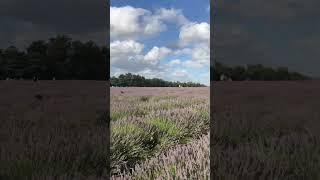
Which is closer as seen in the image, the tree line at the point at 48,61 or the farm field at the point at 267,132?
the farm field at the point at 267,132

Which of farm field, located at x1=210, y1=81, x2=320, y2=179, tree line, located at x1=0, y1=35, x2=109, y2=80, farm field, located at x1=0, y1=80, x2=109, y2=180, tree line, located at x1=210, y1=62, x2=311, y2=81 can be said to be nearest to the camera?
farm field, located at x1=0, y1=80, x2=109, y2=180

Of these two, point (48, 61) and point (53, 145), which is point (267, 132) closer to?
point (53, 145)

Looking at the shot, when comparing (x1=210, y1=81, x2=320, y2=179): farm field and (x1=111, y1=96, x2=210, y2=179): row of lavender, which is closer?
(x1=111, y1=96, x2=210, y2=179): row of lavender

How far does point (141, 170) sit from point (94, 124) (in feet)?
6.13

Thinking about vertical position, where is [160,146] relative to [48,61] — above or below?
below

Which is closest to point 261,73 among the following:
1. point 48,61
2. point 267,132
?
point 267,132

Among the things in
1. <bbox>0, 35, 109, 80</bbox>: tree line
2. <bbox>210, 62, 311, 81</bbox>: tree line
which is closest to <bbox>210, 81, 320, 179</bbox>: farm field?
<bbox>210, 62, 311, 81</bbox>: tree line

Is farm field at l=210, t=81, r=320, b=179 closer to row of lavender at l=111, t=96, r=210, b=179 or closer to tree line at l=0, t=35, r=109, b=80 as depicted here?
row of lavender at l=111, t=96, r=210, b=179

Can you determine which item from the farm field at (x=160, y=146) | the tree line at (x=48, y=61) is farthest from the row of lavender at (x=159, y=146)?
the tree line at (x=48, y=61)

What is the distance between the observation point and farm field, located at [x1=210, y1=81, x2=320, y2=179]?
340cm

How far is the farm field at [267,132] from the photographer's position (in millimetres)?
3402

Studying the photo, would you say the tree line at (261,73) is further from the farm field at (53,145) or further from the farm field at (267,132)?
the farm field at (53,145)

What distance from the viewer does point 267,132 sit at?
16.9 feet

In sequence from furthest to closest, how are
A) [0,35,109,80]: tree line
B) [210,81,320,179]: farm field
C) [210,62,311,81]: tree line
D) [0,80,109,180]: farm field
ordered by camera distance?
[0,35,109,80]: tree line → [210,62,311,81]: tree line → [210,81,320,179]: farm field → [0,80,109,180]: farm field
